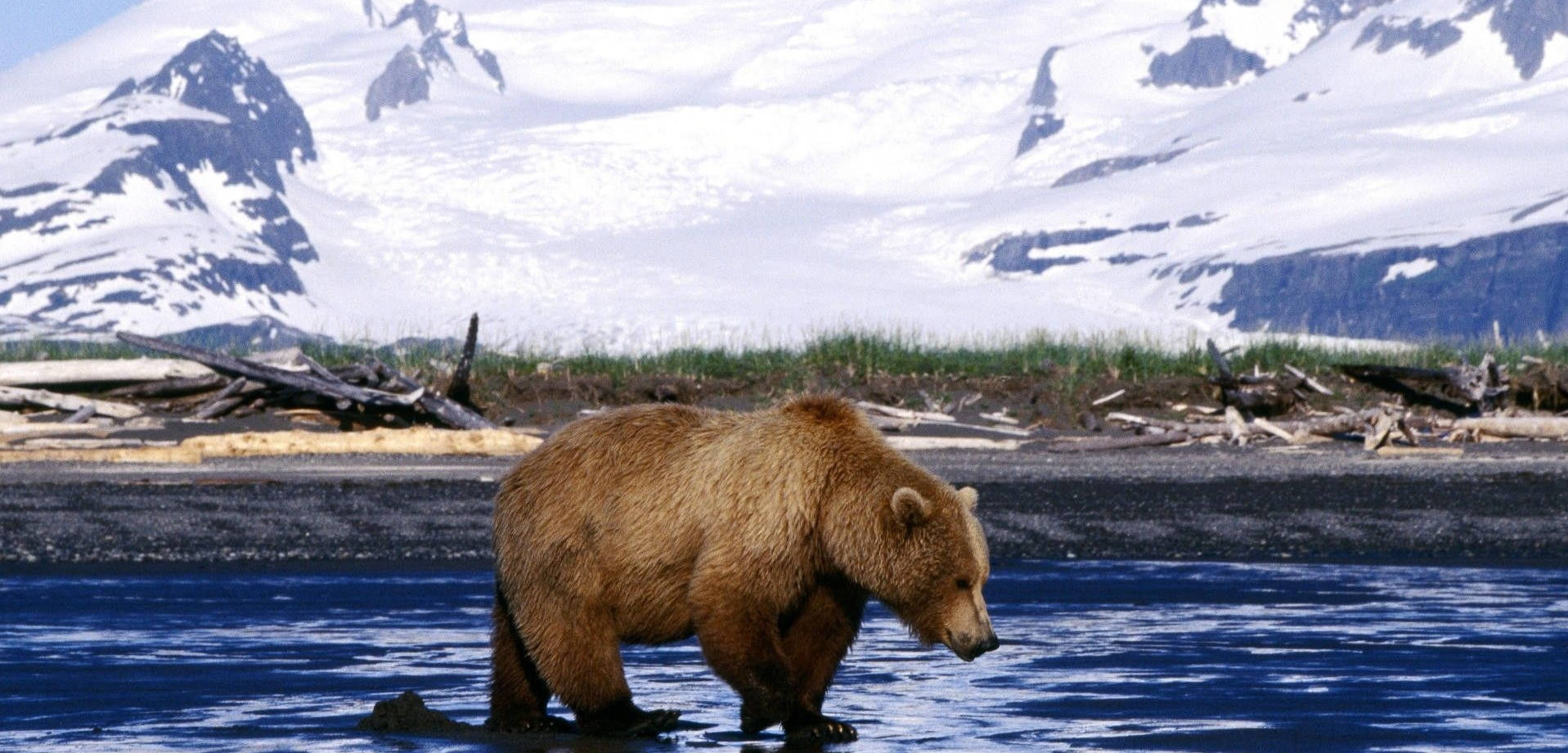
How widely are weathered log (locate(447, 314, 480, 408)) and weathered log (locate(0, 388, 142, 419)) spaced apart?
2.88 meters

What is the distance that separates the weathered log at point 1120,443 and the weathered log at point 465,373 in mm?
5328

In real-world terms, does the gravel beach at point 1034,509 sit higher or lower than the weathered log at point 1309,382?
lower

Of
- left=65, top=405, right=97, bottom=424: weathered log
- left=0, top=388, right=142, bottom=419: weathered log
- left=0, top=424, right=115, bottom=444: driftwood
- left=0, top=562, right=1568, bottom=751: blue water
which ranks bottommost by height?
left=0, top=562, right=1568, bottom=751: blue water

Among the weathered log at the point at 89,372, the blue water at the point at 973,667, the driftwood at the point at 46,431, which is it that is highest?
the weathered log at the point at 89,372

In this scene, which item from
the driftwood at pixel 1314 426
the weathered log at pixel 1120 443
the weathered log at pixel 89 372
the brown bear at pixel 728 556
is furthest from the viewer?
the weathered log at pixel 89 372

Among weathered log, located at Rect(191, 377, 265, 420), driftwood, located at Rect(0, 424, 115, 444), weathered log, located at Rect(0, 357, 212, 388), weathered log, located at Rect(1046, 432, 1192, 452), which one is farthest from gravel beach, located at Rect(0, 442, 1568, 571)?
weathered log, located at Rect(0, 357, 212, 388)

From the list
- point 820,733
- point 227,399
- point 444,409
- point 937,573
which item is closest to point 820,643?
point 820,733

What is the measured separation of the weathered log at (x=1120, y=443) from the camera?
19375 millimetres

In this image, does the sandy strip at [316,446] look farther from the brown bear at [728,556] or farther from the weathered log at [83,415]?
the brown bear at [728,556]

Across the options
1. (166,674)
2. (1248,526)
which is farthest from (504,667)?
(1248,526)

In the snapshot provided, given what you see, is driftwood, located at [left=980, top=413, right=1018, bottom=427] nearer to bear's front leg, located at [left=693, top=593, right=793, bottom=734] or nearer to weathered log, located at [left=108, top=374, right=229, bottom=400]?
weathered log, located at [left=108, top=374, right=229, bottom=400]

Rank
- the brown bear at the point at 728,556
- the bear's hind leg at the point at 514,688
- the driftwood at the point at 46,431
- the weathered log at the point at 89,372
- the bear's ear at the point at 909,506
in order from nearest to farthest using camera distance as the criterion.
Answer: the bear's ear at the point at 909,506
the brown bear at the point at 728,556
the bear's hind leg at the point at 514,688
the driftwood at the point at 46,431
the weathered log at the point at 89,372

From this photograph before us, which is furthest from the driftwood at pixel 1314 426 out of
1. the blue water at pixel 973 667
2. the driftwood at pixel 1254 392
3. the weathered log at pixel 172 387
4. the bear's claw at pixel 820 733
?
the bear's claw at pixel 820 733

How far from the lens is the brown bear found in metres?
6.30
